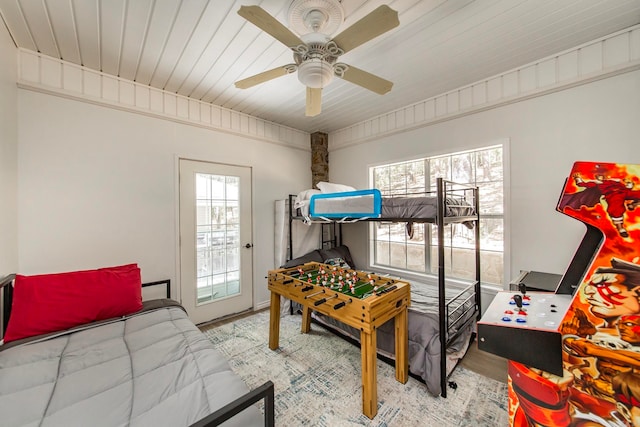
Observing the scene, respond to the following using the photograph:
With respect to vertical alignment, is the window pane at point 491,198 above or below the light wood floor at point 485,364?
above

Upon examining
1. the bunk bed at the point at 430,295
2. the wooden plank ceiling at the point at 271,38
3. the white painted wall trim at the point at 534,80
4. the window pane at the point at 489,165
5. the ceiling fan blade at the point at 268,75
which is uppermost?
the wooden plank ceiling at the point at 271,38

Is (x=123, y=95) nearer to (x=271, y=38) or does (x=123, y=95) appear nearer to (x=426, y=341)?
(x=271, y=38)

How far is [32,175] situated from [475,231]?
168 inches

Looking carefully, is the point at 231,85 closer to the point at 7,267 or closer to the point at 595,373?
the point at 7,267

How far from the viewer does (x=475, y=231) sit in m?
2.66

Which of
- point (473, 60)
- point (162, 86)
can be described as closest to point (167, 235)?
point (162, 86)

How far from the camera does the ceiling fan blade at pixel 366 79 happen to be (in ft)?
5.51

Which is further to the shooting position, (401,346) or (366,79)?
(401,346)

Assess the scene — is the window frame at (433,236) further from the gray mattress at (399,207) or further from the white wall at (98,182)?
the white wall at (98,182)

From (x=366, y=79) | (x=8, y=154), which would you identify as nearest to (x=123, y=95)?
(x=8, y=154)

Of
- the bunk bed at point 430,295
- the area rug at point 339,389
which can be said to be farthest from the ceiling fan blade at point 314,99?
the area rug at point 339,389

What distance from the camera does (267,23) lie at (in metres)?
1.28

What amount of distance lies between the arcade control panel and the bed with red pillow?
937 mm

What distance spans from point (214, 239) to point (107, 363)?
1905 millimetres
